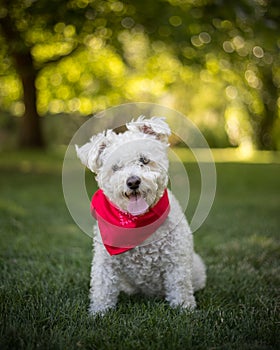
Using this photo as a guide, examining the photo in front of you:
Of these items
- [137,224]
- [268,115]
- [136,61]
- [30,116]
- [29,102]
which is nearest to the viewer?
[137,224]

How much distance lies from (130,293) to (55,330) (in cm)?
102

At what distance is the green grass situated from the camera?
2734 millimetres

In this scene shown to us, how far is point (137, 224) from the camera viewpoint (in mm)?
3344

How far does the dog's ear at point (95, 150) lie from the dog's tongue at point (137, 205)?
39cm

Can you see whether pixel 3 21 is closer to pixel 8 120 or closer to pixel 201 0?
pixel 201 0

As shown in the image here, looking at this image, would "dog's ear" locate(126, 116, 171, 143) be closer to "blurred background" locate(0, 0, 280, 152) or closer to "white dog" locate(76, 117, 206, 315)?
"white dog" locate(76, 117, 206, 315)

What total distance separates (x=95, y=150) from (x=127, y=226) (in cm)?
61

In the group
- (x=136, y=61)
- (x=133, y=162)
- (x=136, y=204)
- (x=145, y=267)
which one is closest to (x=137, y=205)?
(x=136, y=204)

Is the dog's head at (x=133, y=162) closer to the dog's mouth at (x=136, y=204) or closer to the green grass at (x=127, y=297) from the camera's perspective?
the dog's mouth at (x=136, y=204)

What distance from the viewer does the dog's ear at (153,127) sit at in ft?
11.1

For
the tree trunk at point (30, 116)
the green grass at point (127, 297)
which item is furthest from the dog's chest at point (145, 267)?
the tree trunk at point (30, 116)

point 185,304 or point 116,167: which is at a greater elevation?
point 116,167

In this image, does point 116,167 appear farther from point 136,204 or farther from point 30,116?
point 30,116

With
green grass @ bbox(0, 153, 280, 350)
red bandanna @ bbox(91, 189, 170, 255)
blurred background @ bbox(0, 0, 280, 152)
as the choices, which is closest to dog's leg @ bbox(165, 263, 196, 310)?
green grass @ bbox(0, 153, 280, 350)
